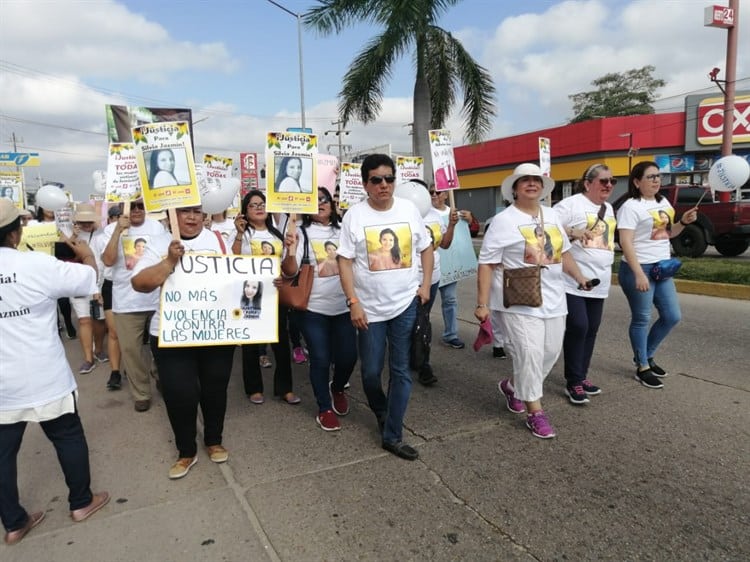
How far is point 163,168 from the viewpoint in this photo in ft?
10.7

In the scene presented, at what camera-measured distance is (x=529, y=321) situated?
380cm

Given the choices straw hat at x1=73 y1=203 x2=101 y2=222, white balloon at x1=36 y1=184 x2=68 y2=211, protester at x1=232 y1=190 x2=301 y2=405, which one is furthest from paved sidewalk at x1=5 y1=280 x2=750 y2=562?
white balloon at x1=36 y1=184 x2=68 y2=211

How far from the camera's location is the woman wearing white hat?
3.79m

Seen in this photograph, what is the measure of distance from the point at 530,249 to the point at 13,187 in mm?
8949

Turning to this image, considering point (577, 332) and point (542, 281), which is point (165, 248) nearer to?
point (542, 281)

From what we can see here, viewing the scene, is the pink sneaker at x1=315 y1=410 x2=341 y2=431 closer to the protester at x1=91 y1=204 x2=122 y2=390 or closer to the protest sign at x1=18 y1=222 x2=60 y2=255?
the protester at x1=91 y1=204 x2=122 y2=390

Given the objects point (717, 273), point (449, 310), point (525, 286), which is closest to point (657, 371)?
point (525, 286)

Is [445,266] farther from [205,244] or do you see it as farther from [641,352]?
[205,244]

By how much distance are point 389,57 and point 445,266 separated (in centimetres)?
1054

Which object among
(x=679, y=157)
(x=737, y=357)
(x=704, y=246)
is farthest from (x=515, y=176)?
(x=679, y=157)

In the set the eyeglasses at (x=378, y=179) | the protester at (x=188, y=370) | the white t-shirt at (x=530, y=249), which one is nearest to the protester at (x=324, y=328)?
the protester at (x=188, y=370)

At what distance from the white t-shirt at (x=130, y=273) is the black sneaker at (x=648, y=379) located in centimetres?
421

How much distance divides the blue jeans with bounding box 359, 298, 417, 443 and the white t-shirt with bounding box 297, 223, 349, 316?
0.56 meters

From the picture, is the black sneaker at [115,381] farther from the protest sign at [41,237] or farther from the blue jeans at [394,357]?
the blue jeans at [394,357]
